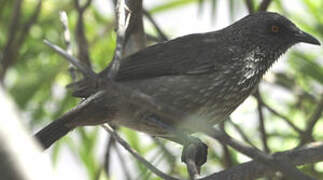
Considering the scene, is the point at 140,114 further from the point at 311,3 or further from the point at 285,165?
the point at 311,3

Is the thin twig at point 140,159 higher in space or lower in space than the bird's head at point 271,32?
lower

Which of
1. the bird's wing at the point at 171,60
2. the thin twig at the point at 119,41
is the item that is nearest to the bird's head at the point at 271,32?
the bird's wing at the point at 171,60

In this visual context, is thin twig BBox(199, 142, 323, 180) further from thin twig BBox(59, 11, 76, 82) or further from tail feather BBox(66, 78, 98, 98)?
thin twig BBox(59, 11, 76, 82)

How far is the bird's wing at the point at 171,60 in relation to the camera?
364cm

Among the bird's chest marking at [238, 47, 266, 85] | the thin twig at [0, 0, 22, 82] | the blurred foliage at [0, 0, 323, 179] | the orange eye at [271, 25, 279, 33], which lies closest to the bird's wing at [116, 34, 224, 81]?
the bird's chest marking at [238, 47, 266, 85]

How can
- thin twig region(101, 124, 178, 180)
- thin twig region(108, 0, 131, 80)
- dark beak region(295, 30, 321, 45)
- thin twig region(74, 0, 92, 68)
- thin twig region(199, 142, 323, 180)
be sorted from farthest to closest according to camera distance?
1. thin twig region(74, 0, 92, 68)
2. dark beak region(295, 30, 321, 45)
3. thin twig region(101, 124, 178, 180)
4. thin twig region(199, 142, 323, 180)
5. thin twig region(108, 0, 131, 80)

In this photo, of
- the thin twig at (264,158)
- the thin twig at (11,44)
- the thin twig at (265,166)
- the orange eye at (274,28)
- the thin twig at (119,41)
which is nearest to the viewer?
the thin twig at (264,158)

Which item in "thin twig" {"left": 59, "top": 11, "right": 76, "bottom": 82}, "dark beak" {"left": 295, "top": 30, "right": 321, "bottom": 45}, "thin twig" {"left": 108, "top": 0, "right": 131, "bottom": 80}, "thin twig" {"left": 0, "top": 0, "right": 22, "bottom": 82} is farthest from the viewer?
"thin twig" {"left": 0, "top": 0, "right": 22, "bottom": 82}

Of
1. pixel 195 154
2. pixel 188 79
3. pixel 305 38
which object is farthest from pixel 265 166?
pixel 305 38

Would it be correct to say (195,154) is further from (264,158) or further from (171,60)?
(264,158)

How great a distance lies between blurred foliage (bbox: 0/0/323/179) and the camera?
192 inches

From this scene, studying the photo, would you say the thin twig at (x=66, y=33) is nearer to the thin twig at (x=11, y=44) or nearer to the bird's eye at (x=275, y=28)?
the thin twig at (x=11, y=44)

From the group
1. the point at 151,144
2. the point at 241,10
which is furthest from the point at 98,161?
the point at 241,10

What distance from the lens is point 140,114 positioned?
3.56 metres
